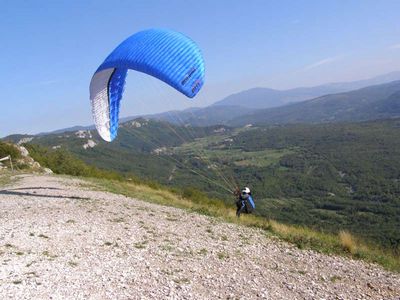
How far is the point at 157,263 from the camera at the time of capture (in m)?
9.94

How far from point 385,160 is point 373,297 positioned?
197 meters

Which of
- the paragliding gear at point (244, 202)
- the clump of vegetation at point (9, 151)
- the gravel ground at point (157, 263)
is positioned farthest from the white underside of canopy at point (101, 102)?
the clump of vegetation at point (9, 151)

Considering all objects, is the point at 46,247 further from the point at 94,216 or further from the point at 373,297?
the point at 373,297

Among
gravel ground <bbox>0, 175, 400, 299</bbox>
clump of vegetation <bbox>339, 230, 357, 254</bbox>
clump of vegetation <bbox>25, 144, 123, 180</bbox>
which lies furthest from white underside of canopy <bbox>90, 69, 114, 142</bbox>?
clump of vegetation <bbox>25, 144, 123, 180</bbox>

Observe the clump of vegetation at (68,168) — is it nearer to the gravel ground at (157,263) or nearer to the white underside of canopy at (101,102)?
the white underside of canopy at (101,102)

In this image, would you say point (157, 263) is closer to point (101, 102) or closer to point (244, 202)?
point (244, 202)

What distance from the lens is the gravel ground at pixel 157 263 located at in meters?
8.46

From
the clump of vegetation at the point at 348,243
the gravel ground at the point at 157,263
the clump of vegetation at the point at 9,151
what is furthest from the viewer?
the clump of vegetation at the point at 9,151

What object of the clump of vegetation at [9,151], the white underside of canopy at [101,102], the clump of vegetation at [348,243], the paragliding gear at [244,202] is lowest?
the clump of vegetation at [348,243]

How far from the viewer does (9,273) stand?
8.68 meters

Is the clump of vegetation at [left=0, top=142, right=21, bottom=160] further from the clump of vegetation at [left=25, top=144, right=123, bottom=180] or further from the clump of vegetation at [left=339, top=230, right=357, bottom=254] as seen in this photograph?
the clump of vegetation at [left=339, top=230, right=357, bottom=254]

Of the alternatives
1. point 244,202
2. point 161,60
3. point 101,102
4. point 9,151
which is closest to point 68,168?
point 9,151

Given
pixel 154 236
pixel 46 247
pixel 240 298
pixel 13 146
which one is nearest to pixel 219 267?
pixel 240 298

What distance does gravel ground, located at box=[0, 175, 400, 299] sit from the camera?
27.8 ft
